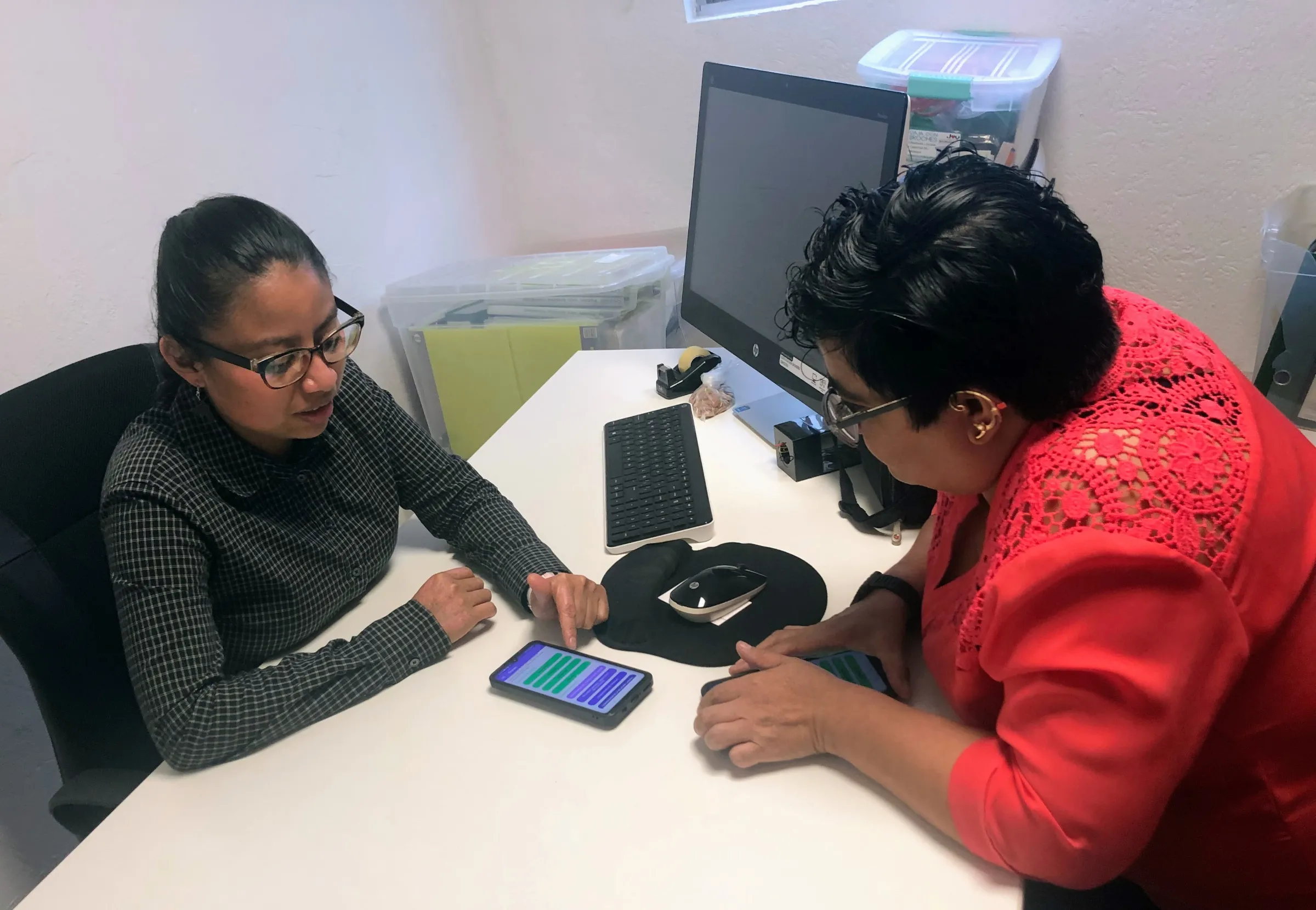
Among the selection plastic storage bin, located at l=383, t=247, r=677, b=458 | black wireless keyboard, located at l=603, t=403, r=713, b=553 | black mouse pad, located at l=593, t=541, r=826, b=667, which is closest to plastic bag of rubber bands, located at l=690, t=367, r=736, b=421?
black wireless keyboard, located at l=603, t=403, r=713, b=553

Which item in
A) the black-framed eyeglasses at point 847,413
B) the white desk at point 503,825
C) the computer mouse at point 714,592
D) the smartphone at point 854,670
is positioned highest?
the black-framed eyeglasses at point 847,413

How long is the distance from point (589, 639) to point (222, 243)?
62 cm

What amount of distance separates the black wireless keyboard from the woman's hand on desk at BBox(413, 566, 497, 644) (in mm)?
198

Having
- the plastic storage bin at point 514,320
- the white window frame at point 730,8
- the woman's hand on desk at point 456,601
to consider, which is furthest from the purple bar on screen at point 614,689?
the white window frame at point 730,8

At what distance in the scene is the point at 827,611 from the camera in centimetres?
99

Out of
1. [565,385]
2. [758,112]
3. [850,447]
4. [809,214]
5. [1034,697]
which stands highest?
[758,112]

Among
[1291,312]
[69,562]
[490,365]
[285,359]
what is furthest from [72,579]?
[1291,312]

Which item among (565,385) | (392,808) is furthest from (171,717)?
(565,385)

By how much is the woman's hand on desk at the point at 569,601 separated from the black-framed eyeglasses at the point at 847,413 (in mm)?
368

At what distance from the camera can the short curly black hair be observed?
0.64 meters

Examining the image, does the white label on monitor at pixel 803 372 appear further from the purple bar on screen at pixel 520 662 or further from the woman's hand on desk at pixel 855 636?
the purple bar on screen at pixel 520 662

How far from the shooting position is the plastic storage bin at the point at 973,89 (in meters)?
1.46

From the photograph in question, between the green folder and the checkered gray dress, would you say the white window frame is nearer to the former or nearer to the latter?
the green folder

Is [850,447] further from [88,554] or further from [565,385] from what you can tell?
[88,554]
